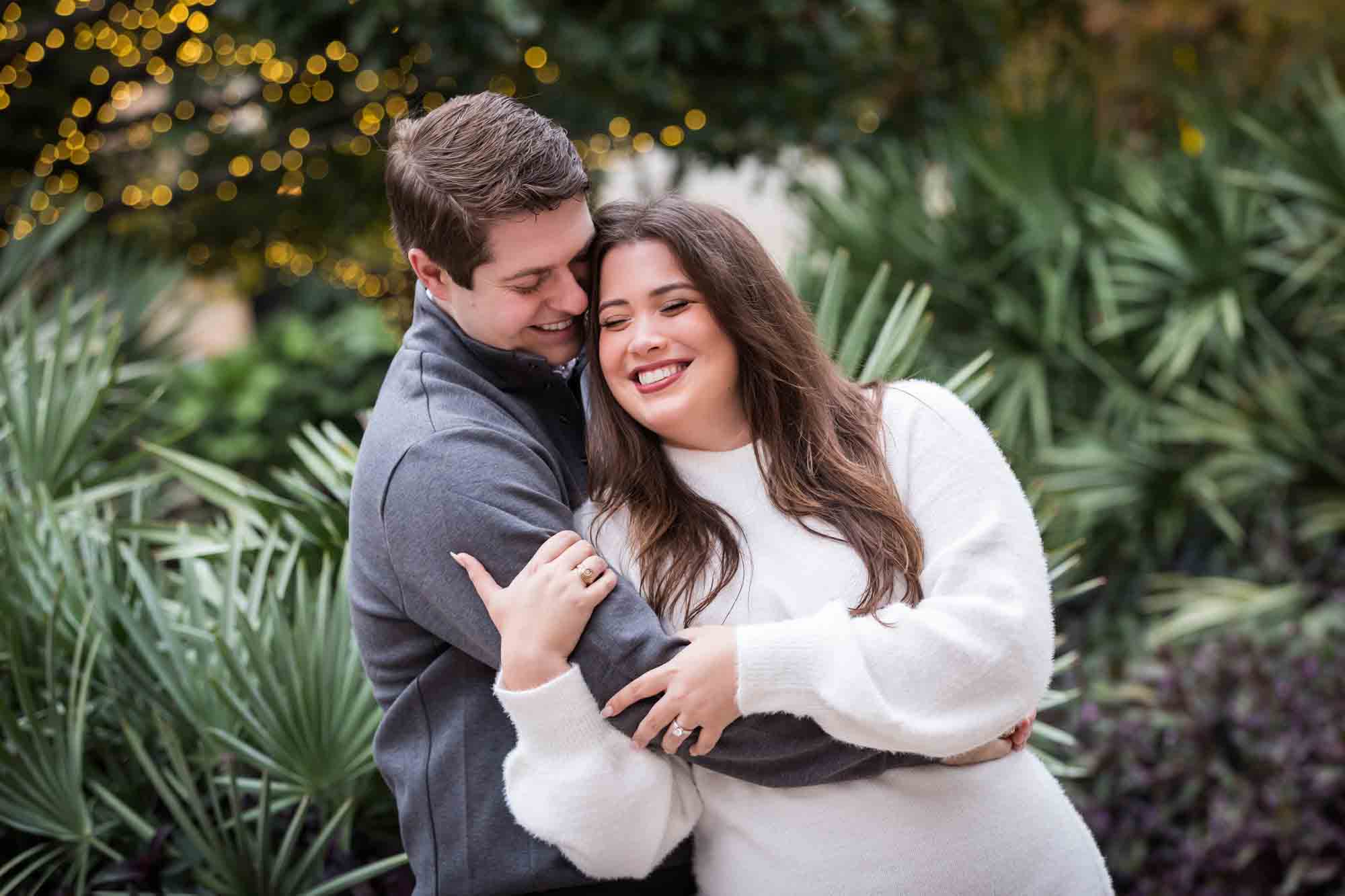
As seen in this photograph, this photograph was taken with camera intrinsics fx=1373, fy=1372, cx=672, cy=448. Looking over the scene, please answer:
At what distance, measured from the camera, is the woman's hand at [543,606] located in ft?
6.75

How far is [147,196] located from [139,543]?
3083 mm

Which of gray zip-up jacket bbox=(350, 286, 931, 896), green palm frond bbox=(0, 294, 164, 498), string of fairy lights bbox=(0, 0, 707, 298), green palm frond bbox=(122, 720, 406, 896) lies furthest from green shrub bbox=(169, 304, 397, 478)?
gray zip-up jacket bbox=(350, 286, 931, 896)

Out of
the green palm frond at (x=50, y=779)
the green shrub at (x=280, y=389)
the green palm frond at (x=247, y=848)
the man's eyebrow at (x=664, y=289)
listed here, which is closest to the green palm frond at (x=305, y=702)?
the green palm frond at (x=247, y=848)

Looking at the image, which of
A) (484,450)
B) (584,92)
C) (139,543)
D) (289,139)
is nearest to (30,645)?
(139,543)

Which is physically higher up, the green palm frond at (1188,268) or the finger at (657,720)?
the finger at (657,720)

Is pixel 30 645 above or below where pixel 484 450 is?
below

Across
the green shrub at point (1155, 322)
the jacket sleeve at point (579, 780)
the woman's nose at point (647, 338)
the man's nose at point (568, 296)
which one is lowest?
the green shrub at point (1155, 322)

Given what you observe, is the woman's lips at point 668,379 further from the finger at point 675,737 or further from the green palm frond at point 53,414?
the green palm frond at point 53,414

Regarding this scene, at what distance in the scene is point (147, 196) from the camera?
20.5 ft

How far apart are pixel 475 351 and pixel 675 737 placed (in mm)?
760

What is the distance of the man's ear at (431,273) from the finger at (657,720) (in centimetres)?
82

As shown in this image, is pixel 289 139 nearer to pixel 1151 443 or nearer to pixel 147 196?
pixel 147 196

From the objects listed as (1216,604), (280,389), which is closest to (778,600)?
(1216,604)

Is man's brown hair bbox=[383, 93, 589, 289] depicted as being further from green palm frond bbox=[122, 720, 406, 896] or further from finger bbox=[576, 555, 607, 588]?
green palm frond bbox=[122, 720, 406, 896]
